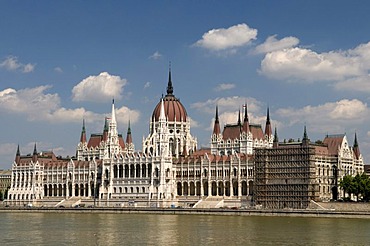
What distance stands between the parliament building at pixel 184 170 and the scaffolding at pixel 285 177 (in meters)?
0.16

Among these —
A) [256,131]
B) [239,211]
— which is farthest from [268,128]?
[239,211]

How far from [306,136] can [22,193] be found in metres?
69.3

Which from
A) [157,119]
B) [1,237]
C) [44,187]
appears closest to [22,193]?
[44,187]

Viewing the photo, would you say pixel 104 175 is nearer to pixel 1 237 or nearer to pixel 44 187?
pixel 44 187

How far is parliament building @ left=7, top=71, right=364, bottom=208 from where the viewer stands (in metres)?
123

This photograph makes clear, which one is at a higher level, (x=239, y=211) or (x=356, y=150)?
(x=356, y=150)


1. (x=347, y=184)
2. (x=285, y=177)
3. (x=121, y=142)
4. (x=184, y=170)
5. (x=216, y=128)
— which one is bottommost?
(x=347, y=184)

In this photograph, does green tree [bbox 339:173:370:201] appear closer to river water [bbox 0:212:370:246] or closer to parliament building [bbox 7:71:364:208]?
parliament building [bbox 7:71:364:208]

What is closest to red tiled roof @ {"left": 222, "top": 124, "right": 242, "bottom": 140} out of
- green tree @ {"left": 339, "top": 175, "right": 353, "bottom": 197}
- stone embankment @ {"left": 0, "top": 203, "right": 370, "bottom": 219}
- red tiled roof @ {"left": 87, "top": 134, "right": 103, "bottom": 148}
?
stone embankment @ {"left": 0, "top": 203, "right": 370, "bottom": 219}

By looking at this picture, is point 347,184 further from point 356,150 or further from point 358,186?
point 356,150

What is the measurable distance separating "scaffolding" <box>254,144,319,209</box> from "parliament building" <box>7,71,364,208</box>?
163 mm

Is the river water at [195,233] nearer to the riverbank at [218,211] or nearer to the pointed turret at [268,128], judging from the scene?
the riverbank at [218,211]

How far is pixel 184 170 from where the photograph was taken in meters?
142

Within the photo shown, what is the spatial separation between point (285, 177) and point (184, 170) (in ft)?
84.7
